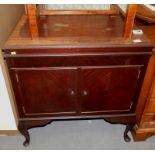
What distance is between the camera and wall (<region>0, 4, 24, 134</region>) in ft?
3.68

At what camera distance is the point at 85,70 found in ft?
3.47

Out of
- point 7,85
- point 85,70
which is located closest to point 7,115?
point 7,85

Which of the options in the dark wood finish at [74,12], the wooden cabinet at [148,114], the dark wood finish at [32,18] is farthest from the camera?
the dark wood finish at [74,12]

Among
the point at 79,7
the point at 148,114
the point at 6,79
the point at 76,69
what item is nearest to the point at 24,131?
the point at 6,79

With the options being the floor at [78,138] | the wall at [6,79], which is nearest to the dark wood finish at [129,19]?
the wall at [6,79]

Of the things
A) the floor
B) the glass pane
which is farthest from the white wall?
the glass pane

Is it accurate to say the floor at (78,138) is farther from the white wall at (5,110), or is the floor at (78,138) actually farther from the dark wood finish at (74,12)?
the dark wood finish at (74,12)

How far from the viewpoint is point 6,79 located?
1.20m

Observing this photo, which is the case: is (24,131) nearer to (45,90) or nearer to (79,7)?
(45,90)

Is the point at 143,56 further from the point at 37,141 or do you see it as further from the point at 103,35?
the point at 37,141

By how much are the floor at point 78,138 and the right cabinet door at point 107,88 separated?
0.33 meters

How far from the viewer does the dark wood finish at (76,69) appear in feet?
3.25

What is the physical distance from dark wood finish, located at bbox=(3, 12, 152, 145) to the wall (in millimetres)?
76
